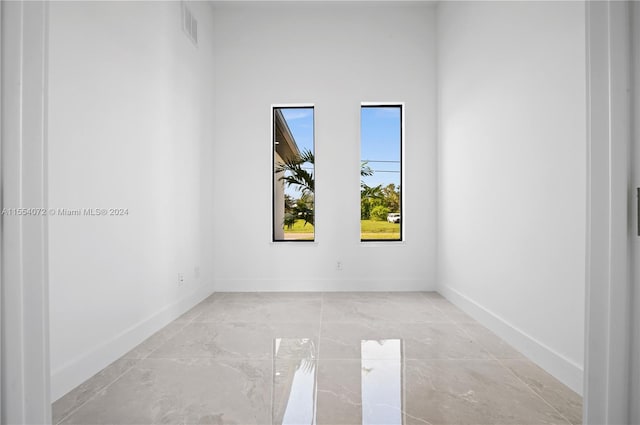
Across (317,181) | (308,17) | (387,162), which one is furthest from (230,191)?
(308,17)

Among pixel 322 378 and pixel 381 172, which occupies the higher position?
pixel 381 172

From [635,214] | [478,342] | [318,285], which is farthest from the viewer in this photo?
[318,285]

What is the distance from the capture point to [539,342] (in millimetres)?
2076

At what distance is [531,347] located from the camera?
2141 mm

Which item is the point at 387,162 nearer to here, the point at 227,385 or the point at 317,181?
the point at 317,181

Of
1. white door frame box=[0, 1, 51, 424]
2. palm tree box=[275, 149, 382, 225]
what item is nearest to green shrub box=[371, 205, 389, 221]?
palm tree box=[275, 149, 382, 225]

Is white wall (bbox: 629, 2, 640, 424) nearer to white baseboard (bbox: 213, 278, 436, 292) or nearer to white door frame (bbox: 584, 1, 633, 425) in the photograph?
white door frame (bbox: 584, 1, 633, 425)

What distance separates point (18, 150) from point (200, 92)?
315 centimetres

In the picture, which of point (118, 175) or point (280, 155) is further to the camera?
point (280, 155)

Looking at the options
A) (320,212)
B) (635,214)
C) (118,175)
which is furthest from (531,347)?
(118,175)

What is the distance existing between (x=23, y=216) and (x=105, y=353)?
1660 millimetres

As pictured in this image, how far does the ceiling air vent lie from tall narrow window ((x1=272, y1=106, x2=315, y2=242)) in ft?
3.76

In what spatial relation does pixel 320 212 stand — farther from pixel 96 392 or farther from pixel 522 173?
pixel 96 392

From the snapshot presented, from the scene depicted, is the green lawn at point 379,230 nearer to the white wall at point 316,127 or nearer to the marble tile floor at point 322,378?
the white wall at point 316,127
